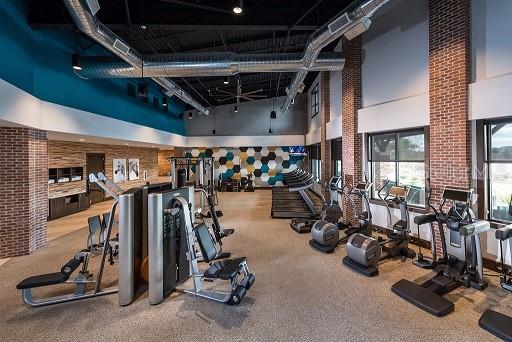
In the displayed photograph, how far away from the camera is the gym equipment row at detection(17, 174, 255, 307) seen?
8.83 feet

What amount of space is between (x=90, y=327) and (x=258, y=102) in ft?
37.4

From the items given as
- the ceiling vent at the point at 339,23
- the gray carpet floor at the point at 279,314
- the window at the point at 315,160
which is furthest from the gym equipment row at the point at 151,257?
the window at the point at 315,160

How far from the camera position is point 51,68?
473 cm

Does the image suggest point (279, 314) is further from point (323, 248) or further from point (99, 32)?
point (99, 32)

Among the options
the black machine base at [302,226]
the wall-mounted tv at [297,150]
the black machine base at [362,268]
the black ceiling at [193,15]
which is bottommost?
the black machine base at [362,268]

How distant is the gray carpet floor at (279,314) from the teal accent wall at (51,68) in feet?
10.1

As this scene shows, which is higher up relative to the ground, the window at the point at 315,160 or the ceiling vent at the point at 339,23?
the ceiling vent at the point at 339,23

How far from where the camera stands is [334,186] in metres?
5.45

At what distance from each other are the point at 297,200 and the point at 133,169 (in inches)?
271

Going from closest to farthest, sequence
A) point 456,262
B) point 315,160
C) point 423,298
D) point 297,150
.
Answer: point 423,298 → point 456,262 → point 315,160 → point 297,150

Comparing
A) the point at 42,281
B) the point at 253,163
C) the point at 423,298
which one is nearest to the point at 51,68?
the point at 42,281

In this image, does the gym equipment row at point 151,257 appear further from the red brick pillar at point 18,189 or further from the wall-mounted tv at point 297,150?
the wall-mounted tv at point 297,150

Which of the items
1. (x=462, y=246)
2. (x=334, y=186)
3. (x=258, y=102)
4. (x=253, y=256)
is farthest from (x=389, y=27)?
(x=258, y=102)

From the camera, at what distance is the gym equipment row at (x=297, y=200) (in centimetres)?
579
